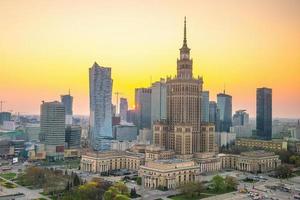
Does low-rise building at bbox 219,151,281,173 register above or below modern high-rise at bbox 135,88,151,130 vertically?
below

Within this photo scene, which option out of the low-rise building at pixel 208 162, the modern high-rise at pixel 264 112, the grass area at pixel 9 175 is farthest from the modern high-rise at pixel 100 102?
the modern high-rise at pixel 264 112

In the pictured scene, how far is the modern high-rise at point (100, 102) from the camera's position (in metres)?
150

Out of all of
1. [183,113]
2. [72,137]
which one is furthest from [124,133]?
[183,113]

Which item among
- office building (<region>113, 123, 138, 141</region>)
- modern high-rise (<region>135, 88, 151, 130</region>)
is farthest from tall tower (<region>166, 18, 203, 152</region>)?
modern high-rise (<region>135, 88, 151, 130</region>)

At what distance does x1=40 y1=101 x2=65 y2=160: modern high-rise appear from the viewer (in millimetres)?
119125

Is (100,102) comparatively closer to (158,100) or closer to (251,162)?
(158,100)

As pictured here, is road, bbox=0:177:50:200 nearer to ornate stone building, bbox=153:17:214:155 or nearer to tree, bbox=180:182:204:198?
tree, bbox=180:182:204:198

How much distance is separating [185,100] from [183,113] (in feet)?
10.9

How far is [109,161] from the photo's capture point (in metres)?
94.7

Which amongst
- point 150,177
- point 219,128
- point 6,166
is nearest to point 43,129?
point 6,166

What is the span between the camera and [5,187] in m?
73.8

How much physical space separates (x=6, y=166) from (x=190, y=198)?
58612 mm

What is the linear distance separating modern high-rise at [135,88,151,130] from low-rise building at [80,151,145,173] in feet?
275

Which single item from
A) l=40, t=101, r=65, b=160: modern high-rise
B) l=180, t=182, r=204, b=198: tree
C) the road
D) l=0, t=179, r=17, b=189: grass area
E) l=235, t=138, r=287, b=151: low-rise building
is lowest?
the road
